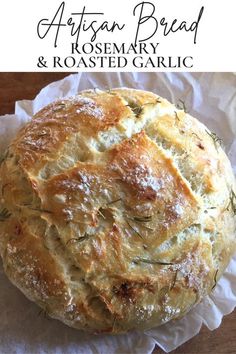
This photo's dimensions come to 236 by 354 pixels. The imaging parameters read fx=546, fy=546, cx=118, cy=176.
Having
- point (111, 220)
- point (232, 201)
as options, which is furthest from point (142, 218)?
point (232, 201)

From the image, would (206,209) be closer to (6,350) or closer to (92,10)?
(6,350)

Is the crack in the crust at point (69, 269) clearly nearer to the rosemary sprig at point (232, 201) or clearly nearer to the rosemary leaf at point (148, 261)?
the rosemary leaf at point (148, 261)

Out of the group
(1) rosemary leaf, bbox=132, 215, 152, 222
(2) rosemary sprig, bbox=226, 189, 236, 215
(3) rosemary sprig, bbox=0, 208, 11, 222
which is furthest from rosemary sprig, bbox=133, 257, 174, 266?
(3) rosemary sprig, bbox=0, 208, 11, 222

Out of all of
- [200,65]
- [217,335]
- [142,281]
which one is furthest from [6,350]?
[200,65]

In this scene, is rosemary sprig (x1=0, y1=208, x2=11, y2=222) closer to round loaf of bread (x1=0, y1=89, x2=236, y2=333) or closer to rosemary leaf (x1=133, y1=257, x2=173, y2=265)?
round loaf of bread (x1=0, y1=89, x2=236, y2=333)

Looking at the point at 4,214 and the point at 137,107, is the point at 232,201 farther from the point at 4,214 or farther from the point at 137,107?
the point at 4,214

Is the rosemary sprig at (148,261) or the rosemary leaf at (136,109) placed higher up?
the rosemary leaf at (136,109)

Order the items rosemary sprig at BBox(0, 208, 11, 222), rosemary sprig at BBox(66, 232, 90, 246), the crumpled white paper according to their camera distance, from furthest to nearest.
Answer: the crumpled white paper, rosemary sprig at BBox(0, 208, 11, 222), rosemary sprig at BBox(66, 232, 90, 246)

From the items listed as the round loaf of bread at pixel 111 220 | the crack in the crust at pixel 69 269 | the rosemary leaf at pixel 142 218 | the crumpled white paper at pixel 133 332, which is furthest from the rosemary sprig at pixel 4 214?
the rosemary leaf at pixel 142 218
